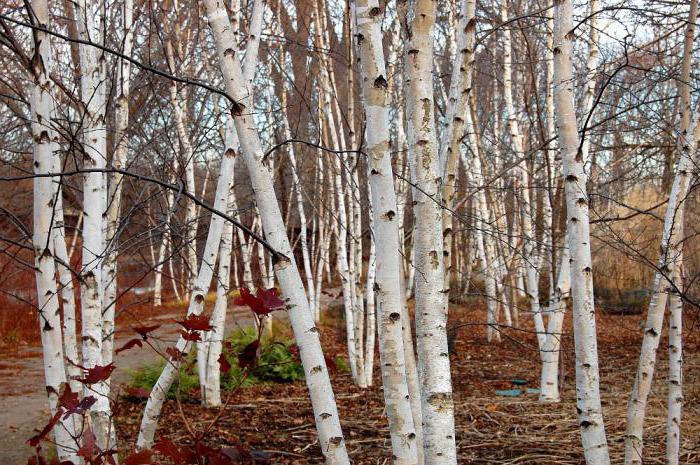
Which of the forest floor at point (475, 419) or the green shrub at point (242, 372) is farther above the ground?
the green shrub at point (242, 372)

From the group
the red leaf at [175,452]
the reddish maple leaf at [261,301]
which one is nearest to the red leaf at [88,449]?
the red leaf at [175,452]

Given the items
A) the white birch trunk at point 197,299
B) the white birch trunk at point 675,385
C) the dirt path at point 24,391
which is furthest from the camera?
the dirt path at point 24,391

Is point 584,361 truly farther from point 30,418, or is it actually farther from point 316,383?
point 30,418

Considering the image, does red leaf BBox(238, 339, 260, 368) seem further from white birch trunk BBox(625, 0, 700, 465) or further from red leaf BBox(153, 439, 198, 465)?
white birch trunk BBox(625, 0, 700, 465)

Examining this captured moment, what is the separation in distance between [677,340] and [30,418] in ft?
20.3

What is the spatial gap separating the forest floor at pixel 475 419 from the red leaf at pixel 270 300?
25.8 inches

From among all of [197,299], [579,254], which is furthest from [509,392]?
[579,254]

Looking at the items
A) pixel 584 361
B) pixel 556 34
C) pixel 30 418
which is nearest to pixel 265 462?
pixel 584 361

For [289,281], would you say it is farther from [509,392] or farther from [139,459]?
[509,392]

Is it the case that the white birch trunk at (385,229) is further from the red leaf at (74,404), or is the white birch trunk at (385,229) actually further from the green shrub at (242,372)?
the green shrub at (242,372)

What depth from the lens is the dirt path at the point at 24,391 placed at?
6.02m

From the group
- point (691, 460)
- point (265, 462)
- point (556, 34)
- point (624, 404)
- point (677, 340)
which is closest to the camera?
point (265, 462)

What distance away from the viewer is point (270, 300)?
2.46 meters

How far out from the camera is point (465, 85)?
4270mm
